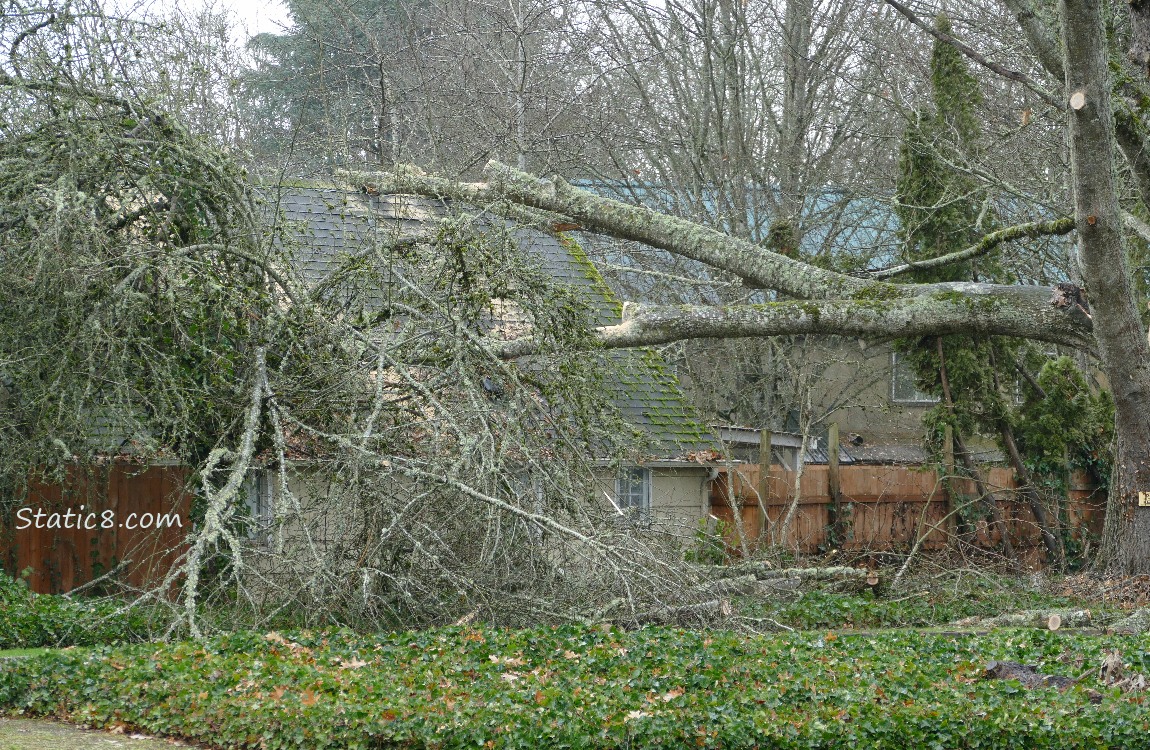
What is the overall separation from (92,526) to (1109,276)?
9757 mm

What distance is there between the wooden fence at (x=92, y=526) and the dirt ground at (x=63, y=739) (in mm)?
5143

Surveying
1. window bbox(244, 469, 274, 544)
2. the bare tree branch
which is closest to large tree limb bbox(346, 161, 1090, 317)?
the bare tree branch

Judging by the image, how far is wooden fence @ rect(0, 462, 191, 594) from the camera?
11539 millimetres

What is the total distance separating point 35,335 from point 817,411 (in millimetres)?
15029

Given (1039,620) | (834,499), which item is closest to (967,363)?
(834,499)

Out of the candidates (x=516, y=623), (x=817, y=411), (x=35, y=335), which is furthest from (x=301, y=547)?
(x=817, y=411)

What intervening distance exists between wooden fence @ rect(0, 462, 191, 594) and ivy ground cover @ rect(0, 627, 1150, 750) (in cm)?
453

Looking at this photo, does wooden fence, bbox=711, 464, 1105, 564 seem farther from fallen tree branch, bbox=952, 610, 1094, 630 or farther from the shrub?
the shrub

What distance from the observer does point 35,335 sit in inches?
376

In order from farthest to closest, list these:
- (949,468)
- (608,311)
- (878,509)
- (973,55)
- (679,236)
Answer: (608,311)
(878,509)
(949,468)
(679,236)
(973,55)

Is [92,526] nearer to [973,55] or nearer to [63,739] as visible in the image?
[63,739]

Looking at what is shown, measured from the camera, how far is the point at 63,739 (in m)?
6.07

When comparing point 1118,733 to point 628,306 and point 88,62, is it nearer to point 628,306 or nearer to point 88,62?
point 628,306

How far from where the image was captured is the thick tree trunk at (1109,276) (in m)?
8.99
